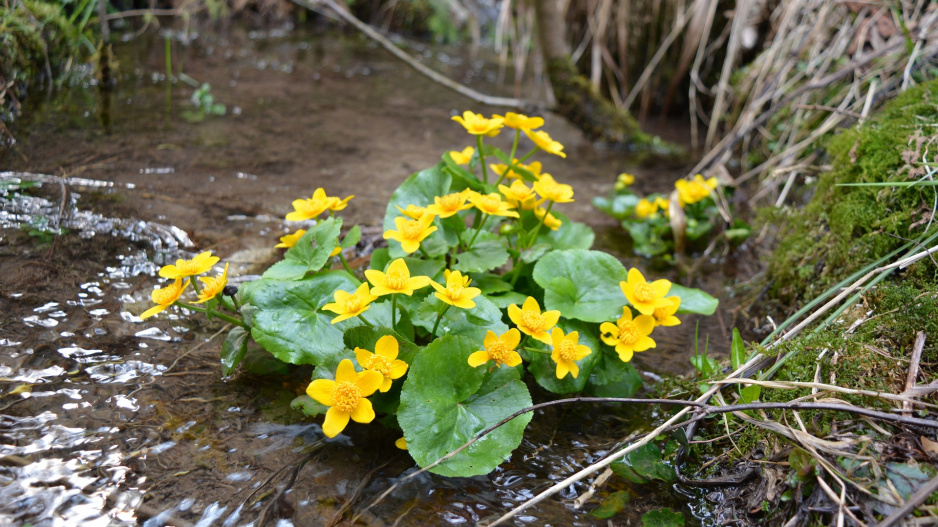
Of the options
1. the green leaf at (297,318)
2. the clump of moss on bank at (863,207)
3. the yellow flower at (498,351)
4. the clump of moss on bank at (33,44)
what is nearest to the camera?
the yellow flower at (498,351)

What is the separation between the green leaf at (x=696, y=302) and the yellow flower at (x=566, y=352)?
47 cm

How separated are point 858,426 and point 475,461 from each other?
794 millimetres

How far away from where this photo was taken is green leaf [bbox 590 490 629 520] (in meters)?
1.32

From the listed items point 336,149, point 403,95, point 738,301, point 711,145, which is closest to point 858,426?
point 738,301

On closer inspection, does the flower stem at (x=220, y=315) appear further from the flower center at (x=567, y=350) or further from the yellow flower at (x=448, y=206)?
the flower center at (x=567, y=350)

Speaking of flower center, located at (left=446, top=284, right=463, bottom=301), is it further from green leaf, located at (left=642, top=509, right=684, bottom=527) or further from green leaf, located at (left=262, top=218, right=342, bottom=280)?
green leaf, located at (left=642, top=509, right=684, bottom=527)

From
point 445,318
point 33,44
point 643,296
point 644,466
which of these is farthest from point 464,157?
point 33,44

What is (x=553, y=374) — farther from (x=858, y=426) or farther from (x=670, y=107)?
(x=670, y=107)

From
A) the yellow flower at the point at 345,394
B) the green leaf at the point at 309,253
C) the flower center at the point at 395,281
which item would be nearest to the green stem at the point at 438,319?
the flower center at the point at 395,281

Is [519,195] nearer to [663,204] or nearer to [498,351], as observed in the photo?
[498,351]

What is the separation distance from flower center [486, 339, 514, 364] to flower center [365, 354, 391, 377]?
0.23 meters

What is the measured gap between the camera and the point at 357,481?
1332mm

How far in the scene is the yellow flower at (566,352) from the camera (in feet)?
4.70

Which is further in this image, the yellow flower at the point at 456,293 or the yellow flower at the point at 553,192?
the yellow flower at the point at 553,192
